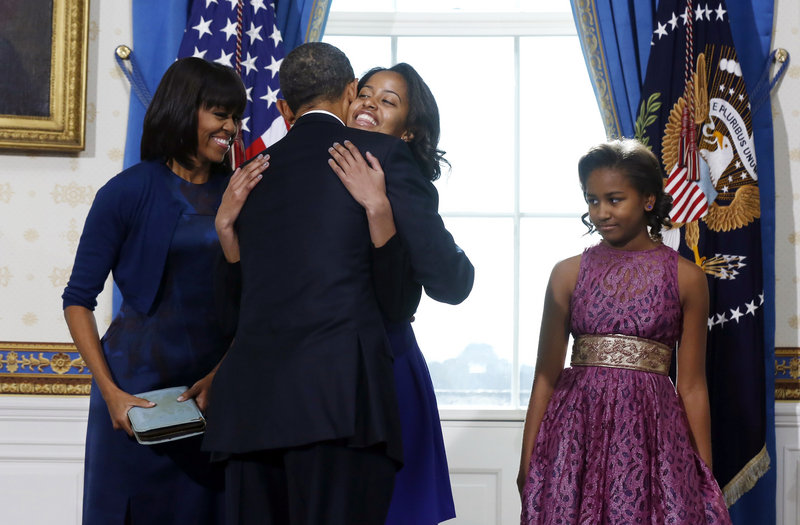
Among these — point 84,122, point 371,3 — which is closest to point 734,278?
point 371,3

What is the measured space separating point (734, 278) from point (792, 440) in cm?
66

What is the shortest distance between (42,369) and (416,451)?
5.58 ft

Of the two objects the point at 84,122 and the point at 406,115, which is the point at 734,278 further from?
the point at 84,122

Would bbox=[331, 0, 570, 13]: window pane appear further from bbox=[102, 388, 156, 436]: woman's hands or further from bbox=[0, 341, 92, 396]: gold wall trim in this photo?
bbox=[102, 388, 156, 436]: woman's hands

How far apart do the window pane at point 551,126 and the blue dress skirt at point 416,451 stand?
149 centimetres

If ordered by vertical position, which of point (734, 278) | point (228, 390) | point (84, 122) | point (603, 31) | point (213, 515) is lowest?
point (213, 515)

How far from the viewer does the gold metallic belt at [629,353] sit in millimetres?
2096

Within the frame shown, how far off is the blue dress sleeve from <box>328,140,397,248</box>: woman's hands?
0.64m

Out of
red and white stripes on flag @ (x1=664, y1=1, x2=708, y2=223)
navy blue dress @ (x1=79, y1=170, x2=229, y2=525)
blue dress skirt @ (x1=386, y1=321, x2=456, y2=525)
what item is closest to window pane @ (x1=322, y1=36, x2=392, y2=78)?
red and white stripes on flag @ (x1=664, y1=1, x2=708, y2=223)

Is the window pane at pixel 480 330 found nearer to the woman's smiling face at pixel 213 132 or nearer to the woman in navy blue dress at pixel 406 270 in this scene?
the woman in navy blue dress at pixel 406 270

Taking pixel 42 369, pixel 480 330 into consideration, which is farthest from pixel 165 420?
pixel 480 330

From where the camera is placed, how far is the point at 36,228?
3.03m

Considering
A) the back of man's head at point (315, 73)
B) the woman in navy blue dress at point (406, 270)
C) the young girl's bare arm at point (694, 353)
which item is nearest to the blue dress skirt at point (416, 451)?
the woman in navy blue dress at point (406, 270)

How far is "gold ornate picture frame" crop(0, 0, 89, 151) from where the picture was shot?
9.78ft
